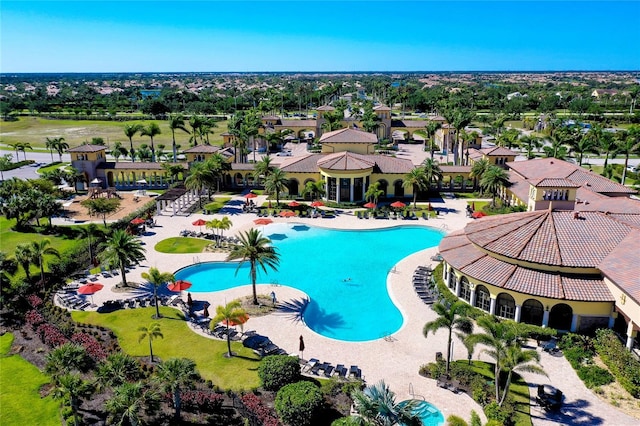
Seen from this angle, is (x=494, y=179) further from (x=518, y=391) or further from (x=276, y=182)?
(x=518, y=391)

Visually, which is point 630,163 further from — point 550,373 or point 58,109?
point 58,109

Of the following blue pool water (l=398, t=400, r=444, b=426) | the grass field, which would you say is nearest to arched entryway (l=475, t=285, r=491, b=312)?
blue pool water (l=398, t=400, r=444, b=426)

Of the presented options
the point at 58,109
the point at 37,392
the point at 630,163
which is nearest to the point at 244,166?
the point at 37,392

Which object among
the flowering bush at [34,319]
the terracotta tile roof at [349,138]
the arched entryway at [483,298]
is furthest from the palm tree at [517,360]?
the terracotta tile roof at [349,138]

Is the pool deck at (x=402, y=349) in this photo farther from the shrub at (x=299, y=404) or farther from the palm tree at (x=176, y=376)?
the palm tree at (x=176, y=376)

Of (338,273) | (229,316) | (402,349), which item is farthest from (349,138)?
(229,316)
